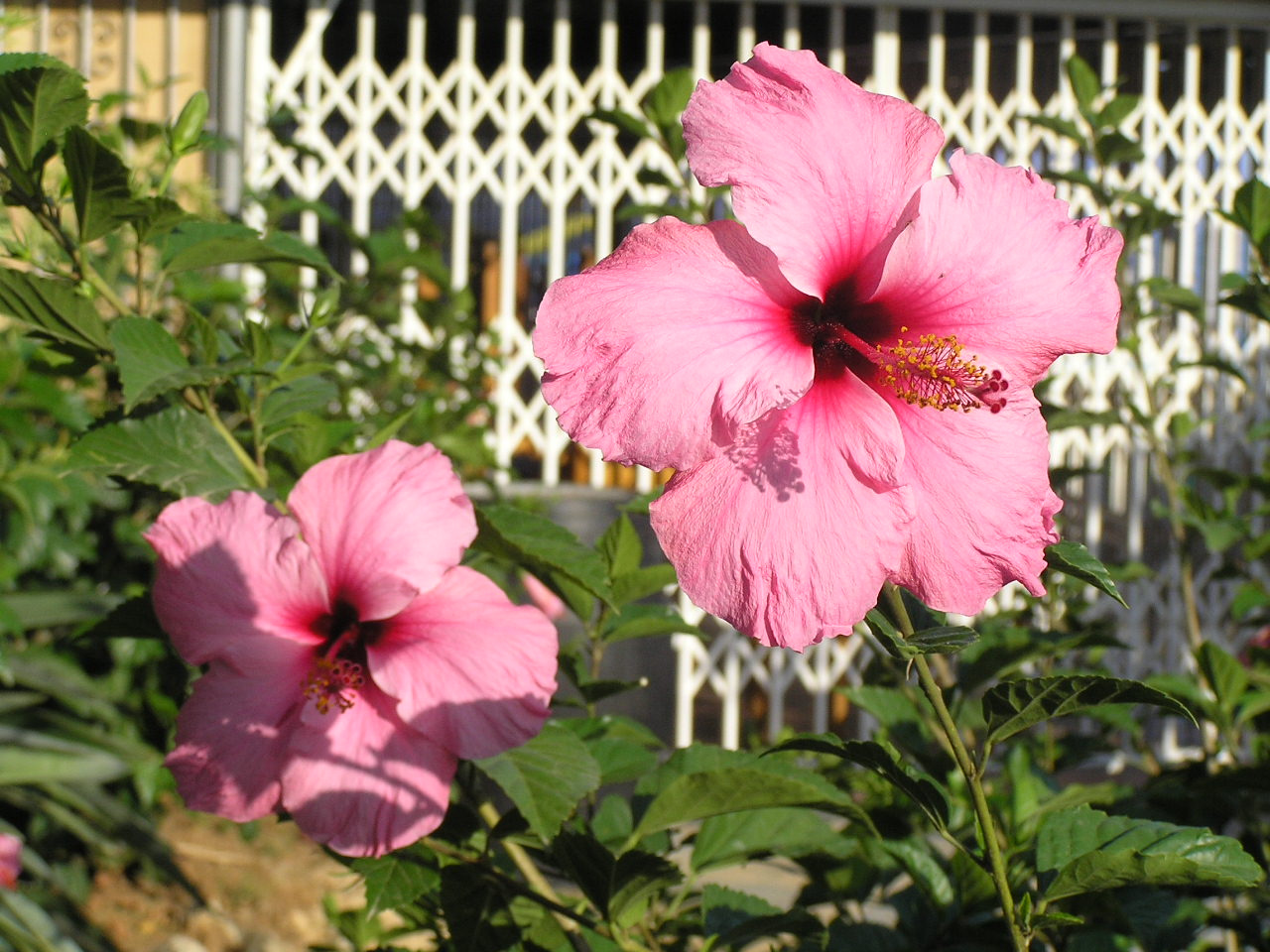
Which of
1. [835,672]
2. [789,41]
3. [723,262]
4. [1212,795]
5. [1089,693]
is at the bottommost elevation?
[835,672]

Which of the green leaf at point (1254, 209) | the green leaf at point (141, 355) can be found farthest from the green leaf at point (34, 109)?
the green leaf at point (1254, 209)

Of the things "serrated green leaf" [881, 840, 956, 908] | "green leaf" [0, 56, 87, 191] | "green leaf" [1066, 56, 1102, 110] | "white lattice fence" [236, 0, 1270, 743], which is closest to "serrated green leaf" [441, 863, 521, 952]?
"serrated green leaf" [881, 840, 956, 908]

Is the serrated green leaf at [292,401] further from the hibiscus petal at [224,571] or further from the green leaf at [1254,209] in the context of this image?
the green leaf at [1254,209]

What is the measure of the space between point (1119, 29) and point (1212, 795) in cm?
481

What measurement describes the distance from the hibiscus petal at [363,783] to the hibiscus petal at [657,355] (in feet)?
1.02

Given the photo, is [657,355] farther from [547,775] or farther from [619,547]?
[619,547]

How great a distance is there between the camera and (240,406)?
3.22ft

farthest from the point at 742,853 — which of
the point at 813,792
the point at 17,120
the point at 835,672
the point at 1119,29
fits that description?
the point at 1119,29

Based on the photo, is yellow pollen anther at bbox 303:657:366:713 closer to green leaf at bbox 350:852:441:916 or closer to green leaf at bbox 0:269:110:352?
green leaf at bbox 350:852:441:916

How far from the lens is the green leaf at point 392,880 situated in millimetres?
828

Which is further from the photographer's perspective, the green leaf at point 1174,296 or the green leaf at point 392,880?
the green leaf at point 1174,296

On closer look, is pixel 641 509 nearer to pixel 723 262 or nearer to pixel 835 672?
pixel 723 262

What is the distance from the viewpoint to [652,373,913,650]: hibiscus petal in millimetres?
621

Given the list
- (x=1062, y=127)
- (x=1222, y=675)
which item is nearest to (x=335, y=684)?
(x=1222, y=675)
